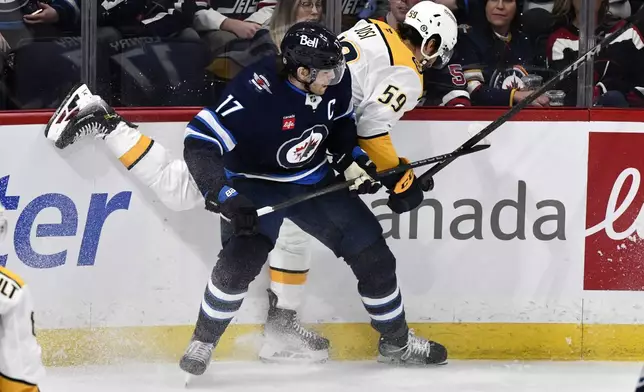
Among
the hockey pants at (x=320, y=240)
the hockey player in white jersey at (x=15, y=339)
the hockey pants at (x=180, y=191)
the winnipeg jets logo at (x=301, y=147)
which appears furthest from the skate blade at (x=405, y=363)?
the hockey player in white jersey at (x=15, y=339)

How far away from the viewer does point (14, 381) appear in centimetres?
222

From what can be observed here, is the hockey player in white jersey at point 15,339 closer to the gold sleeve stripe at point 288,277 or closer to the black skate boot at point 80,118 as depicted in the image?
the black skate boot at point 80,118

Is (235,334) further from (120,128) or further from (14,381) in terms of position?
(14,381)

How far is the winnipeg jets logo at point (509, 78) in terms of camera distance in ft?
13.4

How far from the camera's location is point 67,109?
390 centimetres

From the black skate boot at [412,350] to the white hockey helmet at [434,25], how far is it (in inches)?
37.2

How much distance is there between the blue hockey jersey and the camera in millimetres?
3604

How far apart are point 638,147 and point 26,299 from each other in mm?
2530

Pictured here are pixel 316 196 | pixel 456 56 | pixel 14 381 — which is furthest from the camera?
pixel 456 56

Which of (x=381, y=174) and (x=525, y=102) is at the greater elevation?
(x=525, y=102)

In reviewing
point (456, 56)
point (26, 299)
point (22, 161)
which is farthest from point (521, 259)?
point (26, 299)

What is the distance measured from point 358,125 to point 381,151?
12 cm

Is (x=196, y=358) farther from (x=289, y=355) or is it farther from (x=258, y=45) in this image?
(x=258, y=45)

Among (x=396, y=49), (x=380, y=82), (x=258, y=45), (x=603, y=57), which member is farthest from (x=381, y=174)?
(x=603, y=57)
